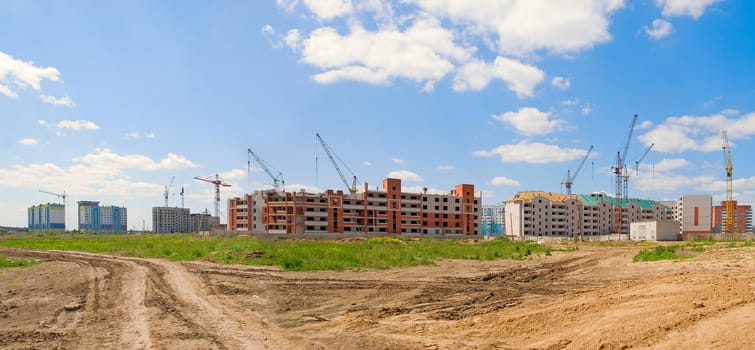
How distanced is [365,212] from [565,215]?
69881 millimetres

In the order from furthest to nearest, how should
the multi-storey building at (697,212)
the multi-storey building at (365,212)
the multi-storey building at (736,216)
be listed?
the multi-storey building at (736,216) < the multi-storey building at (697,212) < the multi-storey building at (365,212)

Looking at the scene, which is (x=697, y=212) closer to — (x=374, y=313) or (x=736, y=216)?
(x=736, y=216)

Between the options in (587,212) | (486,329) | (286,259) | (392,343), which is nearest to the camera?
(392,343)

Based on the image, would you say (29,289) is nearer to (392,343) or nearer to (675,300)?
(392,343)

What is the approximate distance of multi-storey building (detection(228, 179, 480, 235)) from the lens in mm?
116688

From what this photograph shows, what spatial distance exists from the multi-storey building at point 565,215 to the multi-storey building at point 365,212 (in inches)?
886

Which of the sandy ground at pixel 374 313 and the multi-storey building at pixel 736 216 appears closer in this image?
the sandy ground at pixel 374 313

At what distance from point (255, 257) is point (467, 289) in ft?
56.4

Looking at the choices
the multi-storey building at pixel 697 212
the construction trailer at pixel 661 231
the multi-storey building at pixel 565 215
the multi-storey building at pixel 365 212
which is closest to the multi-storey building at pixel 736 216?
the multi-storey building at pixel 697 212

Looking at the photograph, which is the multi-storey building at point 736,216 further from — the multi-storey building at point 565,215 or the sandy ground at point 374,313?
the sandy ground at point 374,313

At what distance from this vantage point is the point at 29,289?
19.3 m

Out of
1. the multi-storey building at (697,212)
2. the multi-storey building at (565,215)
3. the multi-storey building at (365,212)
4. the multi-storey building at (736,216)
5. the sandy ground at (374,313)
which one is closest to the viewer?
the sandy ground at (374,313)

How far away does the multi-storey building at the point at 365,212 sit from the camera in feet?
383

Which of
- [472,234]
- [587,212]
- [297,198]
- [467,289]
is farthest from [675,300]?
[587,212]
